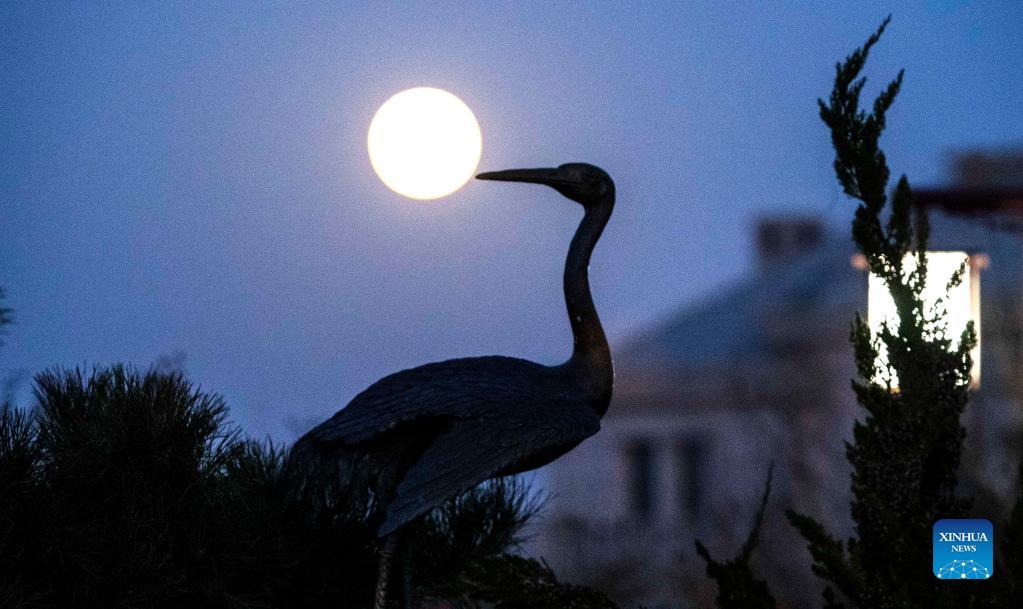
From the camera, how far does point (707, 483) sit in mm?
60438

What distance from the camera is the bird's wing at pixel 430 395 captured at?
25.2 ft

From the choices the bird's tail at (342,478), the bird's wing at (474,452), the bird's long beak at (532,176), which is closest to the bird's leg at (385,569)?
the bird's wing at (474,452)

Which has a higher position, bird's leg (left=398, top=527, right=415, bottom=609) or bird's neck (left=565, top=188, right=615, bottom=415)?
bird's neck (left=565, top=188, right=615, bottom=415)

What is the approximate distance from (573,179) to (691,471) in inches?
2133

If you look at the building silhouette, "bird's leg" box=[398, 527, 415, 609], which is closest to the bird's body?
"bird's leg" box=[398, 527, 415, 609]

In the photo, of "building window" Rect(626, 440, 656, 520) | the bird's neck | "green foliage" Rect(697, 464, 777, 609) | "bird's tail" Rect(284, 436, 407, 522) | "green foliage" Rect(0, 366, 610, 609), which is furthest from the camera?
"building window" Rect(626, 440, 656, 520)

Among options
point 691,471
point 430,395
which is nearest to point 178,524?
point 430,395

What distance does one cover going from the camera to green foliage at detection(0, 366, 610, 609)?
7324mm

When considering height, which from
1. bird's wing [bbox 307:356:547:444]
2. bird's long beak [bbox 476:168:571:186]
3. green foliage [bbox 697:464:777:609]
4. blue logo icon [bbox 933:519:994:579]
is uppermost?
bird's long beak [bbox 476:168:571:186]

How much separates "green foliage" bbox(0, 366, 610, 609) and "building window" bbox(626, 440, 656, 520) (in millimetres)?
53169

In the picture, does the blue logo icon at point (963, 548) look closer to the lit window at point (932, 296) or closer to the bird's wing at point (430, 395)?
the lit window at point (932, 296)

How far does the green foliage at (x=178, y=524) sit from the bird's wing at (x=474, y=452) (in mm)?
534

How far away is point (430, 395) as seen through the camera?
7758mm

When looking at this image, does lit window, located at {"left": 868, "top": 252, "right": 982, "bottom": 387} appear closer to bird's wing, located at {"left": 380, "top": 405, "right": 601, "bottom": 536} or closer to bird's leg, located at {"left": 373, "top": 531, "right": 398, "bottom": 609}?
bird's wing, located at {"left": 380, "top": 405, "right": 601, "bottom": 536}
